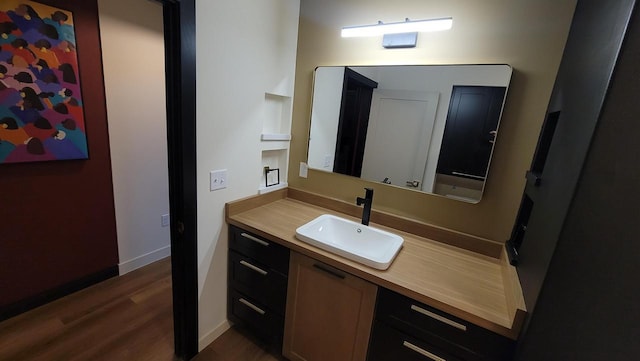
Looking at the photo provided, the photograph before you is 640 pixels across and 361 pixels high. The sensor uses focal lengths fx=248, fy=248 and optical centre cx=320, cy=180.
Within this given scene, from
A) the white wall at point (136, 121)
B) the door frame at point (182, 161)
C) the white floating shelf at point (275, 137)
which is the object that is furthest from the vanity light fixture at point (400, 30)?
the white wall at point (136, 121)

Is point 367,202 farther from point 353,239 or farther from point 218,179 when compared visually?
point 218,179

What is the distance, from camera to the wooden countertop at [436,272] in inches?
37.3

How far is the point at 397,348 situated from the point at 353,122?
135 centimetres

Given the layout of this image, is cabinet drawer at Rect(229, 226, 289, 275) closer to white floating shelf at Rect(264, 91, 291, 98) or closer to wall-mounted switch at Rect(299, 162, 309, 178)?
wall-mounted switch at Rect(299, 162, 309, 178)

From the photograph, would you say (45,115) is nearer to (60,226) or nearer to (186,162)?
(60,226)

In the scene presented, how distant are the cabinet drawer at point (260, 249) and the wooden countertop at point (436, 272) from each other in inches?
2.1

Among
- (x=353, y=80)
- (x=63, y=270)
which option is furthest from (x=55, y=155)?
(x=353, y=80)

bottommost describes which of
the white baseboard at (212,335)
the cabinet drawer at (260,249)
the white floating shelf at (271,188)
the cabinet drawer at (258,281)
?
the white baseboard at (212,335)

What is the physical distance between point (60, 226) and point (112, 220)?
1.03 feet

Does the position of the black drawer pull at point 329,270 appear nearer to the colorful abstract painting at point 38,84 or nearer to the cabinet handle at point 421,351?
the cabinet handle at point 421,351

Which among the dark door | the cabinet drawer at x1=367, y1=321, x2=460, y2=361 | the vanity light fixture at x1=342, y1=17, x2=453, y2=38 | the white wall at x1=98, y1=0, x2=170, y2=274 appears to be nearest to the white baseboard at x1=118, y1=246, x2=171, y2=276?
the white wall at x1=98, y1=0, x2=170, y2=274

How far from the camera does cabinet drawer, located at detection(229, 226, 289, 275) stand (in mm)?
1429

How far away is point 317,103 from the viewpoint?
6.08 ft

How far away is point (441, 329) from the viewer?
102cm
